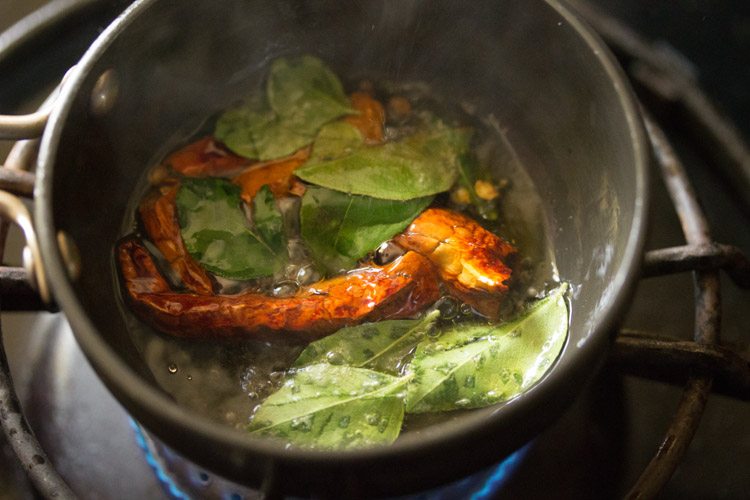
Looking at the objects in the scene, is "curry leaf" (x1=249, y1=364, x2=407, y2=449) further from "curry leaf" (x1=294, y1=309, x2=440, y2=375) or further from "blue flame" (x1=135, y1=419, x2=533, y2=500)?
"blue flame" (x1=135, y1=419, x2=533, y2=500)

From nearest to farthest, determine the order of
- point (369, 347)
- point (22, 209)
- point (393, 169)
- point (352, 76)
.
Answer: point (22, 209), point (369, 347), point (393, 169), point (352, 76)

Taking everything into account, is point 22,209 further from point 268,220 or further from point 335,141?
point 335,141

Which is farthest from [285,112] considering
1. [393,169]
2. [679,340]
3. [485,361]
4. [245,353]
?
[679,340]

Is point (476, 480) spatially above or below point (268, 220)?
below

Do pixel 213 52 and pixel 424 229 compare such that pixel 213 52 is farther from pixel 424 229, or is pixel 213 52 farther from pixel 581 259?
pixel 581 259

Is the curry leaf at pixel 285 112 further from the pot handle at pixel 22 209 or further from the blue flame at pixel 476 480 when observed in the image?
the blue flame at pixel 476 480

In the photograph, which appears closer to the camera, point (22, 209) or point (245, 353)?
point (22, 209)

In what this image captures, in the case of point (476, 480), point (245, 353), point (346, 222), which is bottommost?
point (476, 480)

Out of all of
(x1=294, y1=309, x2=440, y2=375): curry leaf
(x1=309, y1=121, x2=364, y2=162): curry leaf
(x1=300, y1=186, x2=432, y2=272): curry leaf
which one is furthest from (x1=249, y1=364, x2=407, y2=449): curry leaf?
(x1=309, y1=121, x2=364, y2=162): curry leaf
